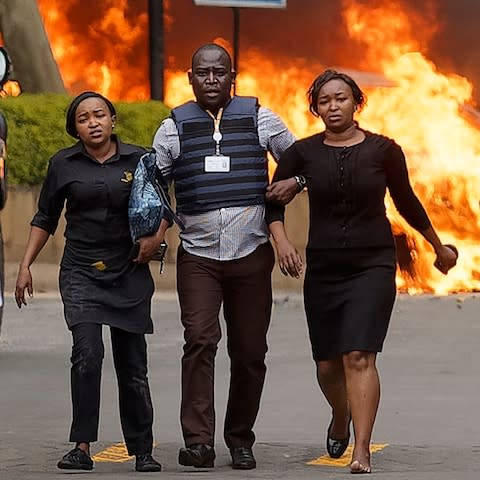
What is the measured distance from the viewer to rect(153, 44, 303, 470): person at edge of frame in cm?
787


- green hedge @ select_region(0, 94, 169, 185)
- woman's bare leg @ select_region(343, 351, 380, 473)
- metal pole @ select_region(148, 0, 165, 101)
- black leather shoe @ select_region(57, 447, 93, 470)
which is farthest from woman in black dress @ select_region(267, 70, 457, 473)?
metal pole @ select_region(148, 0, 165, 101)

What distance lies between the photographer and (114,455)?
825cm

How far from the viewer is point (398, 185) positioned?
7.84m

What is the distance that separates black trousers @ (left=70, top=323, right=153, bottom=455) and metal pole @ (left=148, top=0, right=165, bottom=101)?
12.2m

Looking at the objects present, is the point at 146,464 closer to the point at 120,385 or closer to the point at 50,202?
the point at 120,385

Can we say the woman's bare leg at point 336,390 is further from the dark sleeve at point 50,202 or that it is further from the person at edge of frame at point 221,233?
the dark sleeve at point 50,202

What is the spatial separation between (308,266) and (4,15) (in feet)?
33.9

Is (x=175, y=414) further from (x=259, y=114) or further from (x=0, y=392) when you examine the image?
(x=259, y=114)

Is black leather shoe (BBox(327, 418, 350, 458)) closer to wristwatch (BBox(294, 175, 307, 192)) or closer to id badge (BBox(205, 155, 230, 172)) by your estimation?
wristwatch (BBox(294, 175, 307, 192))

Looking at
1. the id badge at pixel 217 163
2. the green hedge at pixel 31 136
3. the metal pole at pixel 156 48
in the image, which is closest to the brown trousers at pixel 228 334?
the id badge at pixel 217 163

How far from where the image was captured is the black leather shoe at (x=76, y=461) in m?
7.71

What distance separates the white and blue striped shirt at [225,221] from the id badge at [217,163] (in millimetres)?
154

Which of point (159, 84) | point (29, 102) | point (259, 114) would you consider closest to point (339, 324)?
point (259, 114)

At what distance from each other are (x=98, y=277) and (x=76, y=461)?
80 cm
